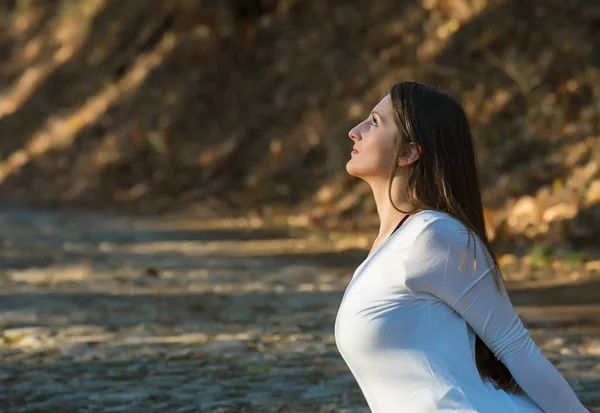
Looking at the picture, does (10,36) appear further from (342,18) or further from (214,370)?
(214,370)

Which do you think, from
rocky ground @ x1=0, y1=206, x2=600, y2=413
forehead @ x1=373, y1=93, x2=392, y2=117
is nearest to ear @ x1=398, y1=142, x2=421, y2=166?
forehead @ x1=373, y1=93, x2=392, y2=117

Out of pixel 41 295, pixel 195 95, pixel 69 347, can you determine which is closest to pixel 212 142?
pixel 195 95

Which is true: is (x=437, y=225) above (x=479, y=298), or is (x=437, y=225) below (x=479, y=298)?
above

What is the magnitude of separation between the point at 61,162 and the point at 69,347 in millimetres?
17868

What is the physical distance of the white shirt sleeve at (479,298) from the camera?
9.86ft

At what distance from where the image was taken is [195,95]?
2450cm

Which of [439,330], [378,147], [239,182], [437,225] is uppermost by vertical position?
[239,182]

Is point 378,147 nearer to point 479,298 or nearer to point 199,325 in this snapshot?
point 479,298

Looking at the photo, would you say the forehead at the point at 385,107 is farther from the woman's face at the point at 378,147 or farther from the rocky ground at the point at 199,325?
the rocky ground at the point at 199,325

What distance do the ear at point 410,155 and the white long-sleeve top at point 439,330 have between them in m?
0.15

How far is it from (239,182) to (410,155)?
18388 millimetres

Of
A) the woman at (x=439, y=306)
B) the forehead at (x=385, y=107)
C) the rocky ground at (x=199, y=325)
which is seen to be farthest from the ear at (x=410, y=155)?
the rocky ground at (x=199, y=325)

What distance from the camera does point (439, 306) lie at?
10.0 ft

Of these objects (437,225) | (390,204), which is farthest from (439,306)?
(390,204)
